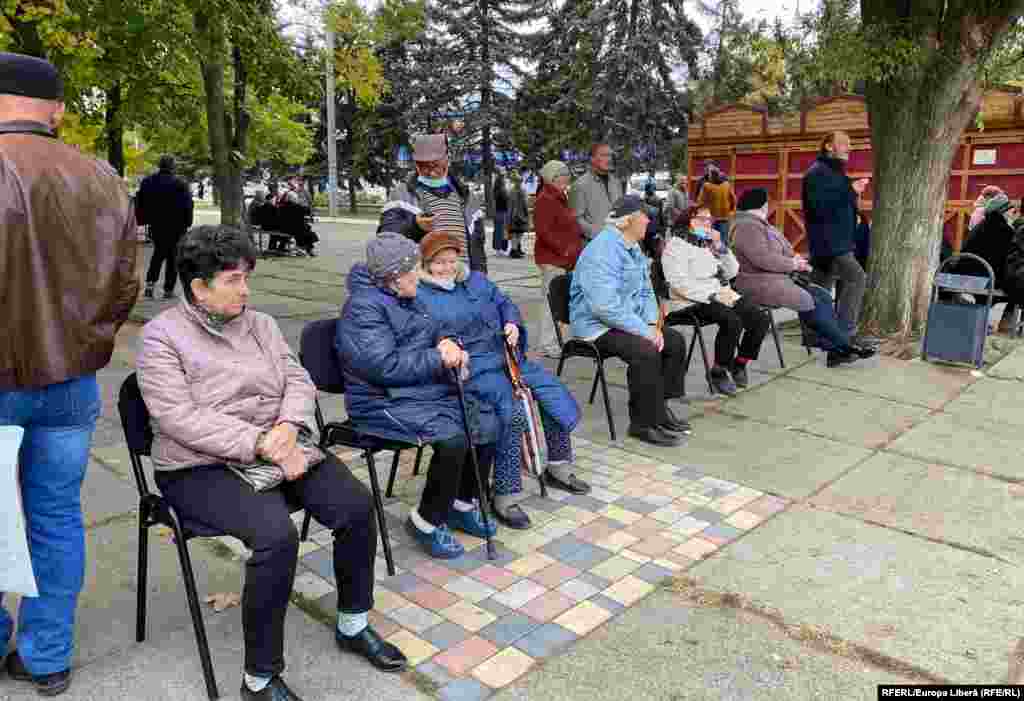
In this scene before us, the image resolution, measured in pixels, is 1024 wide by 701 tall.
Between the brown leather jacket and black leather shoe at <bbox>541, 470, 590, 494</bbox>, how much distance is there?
2319 mm

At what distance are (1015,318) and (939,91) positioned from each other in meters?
2.58

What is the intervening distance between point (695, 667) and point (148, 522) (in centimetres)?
185

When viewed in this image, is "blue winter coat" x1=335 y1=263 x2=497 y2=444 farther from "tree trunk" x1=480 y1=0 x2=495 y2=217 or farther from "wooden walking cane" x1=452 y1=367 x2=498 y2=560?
"tree trunk" x1=480 y1=0 x2=495 y2=217

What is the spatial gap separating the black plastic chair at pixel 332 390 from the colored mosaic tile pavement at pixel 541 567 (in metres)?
0.28

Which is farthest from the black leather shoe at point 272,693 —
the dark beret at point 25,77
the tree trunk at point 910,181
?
the tree trunk at point 910,181

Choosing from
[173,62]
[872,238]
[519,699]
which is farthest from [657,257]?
[173,62]

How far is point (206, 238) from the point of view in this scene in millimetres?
2871

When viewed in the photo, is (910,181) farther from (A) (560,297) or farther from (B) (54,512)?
(B) (54,512)

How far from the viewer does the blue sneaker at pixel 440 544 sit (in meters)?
3.68

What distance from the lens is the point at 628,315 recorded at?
5.23m

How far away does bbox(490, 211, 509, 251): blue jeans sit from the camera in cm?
1689

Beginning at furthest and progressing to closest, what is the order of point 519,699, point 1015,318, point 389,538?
1. point 1015,318
2. point 389,538
3. point 519,699

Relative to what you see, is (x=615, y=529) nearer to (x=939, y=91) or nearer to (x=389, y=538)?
(x=389, y=538)

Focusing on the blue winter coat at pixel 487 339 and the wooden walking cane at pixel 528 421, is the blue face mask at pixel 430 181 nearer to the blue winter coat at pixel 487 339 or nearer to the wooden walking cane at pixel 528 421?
the blue winter coat at pixel 487 339
